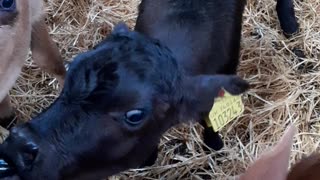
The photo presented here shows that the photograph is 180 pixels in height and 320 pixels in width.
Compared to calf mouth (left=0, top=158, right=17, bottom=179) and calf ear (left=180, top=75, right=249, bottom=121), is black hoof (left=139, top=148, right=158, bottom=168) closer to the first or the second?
calf ear (left=180, top=75, right=249, bottom=121)

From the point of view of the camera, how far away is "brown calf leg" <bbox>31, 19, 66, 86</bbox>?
345 centimetres

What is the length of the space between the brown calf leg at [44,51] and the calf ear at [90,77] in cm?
96

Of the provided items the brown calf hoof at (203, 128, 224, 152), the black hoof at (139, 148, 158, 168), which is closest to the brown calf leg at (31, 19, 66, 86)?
the black hoof at (139, 148, 158, 168)

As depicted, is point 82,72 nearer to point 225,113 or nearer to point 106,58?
point 106,58

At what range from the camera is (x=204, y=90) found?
2688 mm

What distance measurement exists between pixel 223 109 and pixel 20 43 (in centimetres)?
100

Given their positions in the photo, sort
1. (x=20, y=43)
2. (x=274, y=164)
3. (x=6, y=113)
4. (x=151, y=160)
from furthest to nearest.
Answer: (x=6, y=113), (x=151, y=160), (x=20, y=43), (x=274, y=164)

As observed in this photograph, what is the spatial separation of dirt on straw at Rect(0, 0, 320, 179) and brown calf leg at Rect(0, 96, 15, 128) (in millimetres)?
68

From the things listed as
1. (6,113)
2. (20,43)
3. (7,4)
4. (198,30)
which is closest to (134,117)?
(198,30)

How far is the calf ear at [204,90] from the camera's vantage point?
266 centimetres

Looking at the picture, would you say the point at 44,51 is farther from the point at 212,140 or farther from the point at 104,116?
the point at 104,116

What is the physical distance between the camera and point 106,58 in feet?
8.27

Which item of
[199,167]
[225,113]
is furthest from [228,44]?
[199,167]

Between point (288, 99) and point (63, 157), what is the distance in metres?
1.56
